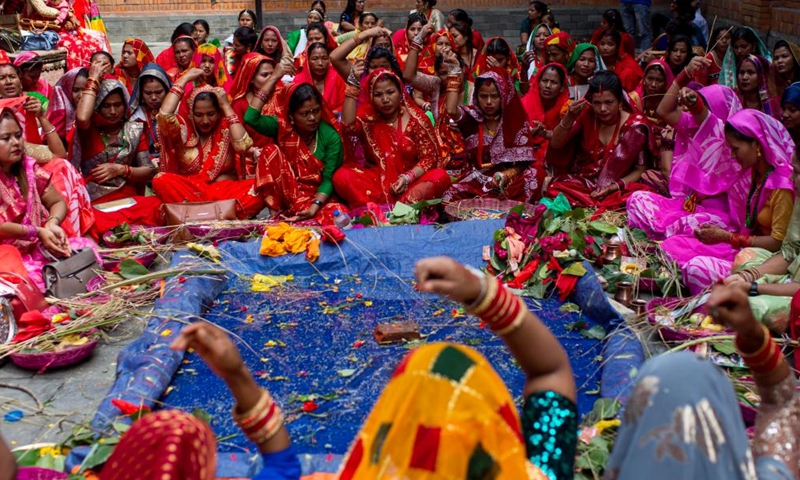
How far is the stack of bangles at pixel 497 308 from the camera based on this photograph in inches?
87.7

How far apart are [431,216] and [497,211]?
0.49 metres

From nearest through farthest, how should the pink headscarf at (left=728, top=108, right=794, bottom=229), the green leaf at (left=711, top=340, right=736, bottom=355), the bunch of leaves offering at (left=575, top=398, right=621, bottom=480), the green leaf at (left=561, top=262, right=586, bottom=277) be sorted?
the bunch of leaves offering at (left=575, top=398, right=621, bottom=480) → the green leaf at (left=711, top=340, right=736, bottom=355) → the pink headscarf at (left=728, top=108, right=794, bottom=229) → the green leaf at (left=561, top=262, right=586, bottom=277)

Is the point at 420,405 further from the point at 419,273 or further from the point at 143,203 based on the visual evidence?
the point at 143,203

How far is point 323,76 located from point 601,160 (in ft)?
9.93

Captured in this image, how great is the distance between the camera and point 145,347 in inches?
171

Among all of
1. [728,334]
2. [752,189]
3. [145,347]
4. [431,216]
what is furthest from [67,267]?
[752,189]

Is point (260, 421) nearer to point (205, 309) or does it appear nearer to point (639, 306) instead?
point (205, 309)

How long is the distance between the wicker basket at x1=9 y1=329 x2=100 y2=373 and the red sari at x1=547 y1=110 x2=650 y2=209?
384 cm

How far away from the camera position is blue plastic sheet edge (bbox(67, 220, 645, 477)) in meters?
3.39

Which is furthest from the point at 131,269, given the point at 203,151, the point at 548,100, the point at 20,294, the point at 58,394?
the point at 548,100

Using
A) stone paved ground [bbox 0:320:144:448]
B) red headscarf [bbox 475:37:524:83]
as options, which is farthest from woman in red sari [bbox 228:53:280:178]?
stone paved ground [bbox 0:320:144:448]

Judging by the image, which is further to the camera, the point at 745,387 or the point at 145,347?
the point at 145,347

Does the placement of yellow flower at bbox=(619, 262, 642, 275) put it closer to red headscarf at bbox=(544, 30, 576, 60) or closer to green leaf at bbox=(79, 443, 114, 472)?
green leaf at bbox=(79, 443, 114, 472)

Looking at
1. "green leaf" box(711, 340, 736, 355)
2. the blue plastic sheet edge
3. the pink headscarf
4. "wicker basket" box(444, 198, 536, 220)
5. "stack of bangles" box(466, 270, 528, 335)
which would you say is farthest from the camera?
"wicker basket" box(444, 198, 536, 220)
